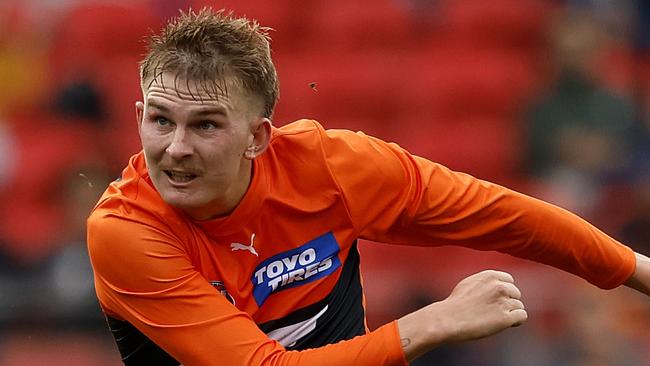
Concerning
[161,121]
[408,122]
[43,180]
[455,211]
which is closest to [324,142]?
[455,211]

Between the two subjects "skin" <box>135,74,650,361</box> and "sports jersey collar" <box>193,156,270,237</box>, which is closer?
"skin" <box>135,74,650,361</box>

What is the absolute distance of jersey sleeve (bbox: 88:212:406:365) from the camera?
136 inches

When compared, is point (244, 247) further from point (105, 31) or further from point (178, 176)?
point (105, 31)

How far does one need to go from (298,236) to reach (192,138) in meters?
0.58

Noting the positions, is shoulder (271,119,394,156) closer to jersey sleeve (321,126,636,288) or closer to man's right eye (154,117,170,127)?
jersey sleeve (321,126,636,288)

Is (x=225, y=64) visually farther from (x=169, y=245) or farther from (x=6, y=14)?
(x=6, y=14)

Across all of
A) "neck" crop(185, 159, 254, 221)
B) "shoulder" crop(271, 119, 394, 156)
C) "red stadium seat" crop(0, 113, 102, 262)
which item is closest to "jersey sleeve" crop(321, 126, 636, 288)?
"shoulder" crop(271, 119, 394, 156)

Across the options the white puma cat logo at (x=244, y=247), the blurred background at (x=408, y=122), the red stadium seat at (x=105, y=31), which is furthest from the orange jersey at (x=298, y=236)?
the red stadium seat at (x=105, y=31)

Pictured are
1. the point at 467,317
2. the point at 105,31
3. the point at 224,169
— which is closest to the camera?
the point at 467,317

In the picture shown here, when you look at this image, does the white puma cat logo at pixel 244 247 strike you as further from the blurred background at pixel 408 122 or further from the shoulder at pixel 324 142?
the blurred background at pixel 408 122

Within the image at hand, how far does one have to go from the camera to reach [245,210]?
378 centimetres

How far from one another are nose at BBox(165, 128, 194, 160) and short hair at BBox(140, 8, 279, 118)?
139 millimetres

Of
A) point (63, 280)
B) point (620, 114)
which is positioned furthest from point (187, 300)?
point (620, 114)

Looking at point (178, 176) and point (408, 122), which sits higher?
point (178, 176)
